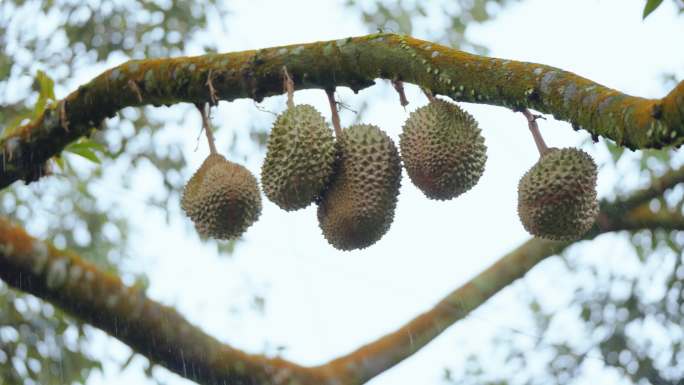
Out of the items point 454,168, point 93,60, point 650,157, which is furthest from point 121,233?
point 454,168

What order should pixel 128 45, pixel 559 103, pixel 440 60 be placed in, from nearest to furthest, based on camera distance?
pixel 559 103 < pixel 440 60 < pixel 128 45

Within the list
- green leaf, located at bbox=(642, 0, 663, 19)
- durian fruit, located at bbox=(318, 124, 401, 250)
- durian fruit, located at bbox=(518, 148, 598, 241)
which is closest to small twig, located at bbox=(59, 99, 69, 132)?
durian fruit, located at bbox=(318, 124, 401, 250)

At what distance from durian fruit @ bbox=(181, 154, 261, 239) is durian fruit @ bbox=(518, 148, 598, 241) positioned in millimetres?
696

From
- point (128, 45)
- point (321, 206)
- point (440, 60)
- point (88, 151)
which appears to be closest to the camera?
point (440, 60)

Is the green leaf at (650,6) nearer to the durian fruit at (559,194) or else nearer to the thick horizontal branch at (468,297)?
the durian fruit at (559,194)

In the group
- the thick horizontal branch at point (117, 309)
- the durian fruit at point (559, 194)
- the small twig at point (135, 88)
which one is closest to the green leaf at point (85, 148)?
the thick horizontal branch at point (117, 309)

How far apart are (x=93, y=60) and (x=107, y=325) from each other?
A: 82.1 inches

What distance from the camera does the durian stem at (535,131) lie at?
6.04 ft

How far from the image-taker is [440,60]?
6.07 feet

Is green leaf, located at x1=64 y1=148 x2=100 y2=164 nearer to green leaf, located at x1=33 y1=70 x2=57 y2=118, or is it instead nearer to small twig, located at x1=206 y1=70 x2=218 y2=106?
green leaf, located at x1=33 y1=70 x2=57 y2=118

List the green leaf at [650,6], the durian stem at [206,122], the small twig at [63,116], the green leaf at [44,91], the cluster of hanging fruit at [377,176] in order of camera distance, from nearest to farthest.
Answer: the green leaf at [650,6] < the cluster of hanging fruit at [377,176] < the durian stem at [206,122] < the small twig at [63,116] < the green leaf at [44,91]

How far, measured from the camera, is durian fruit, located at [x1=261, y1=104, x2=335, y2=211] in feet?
6.95

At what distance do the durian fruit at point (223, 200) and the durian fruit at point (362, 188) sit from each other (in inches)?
7.9

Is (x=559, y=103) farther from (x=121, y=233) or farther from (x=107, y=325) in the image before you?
(x=121, y=233)
